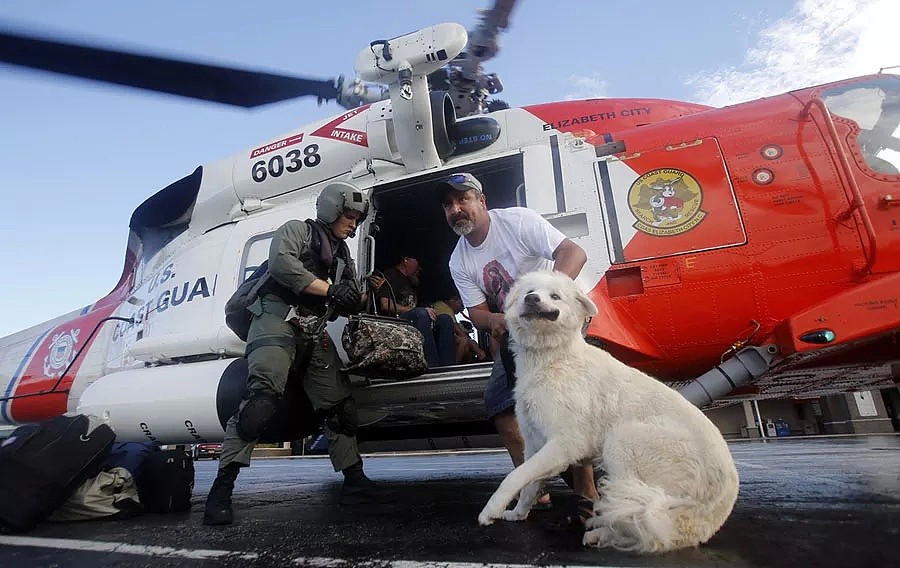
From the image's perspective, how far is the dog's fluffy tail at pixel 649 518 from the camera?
162 cm

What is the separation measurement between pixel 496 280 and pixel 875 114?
2679 mm

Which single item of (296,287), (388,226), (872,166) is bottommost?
(296,287)

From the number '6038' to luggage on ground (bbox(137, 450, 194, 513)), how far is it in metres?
2.73

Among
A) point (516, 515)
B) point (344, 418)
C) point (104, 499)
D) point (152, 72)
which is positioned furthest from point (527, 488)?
point (152, 72)

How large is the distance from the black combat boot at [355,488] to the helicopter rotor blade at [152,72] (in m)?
2.77

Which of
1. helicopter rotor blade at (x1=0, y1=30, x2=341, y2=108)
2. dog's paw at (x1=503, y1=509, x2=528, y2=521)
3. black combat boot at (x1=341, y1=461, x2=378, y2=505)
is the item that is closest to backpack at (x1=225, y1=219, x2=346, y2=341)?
black combat boot at (x1=341, y1=461, x2=378, y2=505)

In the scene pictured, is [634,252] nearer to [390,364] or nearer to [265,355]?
[390,364]

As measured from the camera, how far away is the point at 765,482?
3.94 meters

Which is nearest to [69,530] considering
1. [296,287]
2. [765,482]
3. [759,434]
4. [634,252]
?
[296,287]

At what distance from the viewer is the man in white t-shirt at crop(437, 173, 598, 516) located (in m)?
2.79

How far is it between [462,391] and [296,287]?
4.18 ft

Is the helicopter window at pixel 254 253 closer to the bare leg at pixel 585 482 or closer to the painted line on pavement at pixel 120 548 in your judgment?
the painted line on pavement at pixel 120 548

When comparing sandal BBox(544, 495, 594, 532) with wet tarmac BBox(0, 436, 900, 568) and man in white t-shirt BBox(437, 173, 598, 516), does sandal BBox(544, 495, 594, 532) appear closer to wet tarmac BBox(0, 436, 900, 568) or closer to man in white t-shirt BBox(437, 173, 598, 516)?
wet tarmac BBox(0, 436, 900, 568)

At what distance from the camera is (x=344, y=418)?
3.38 m
